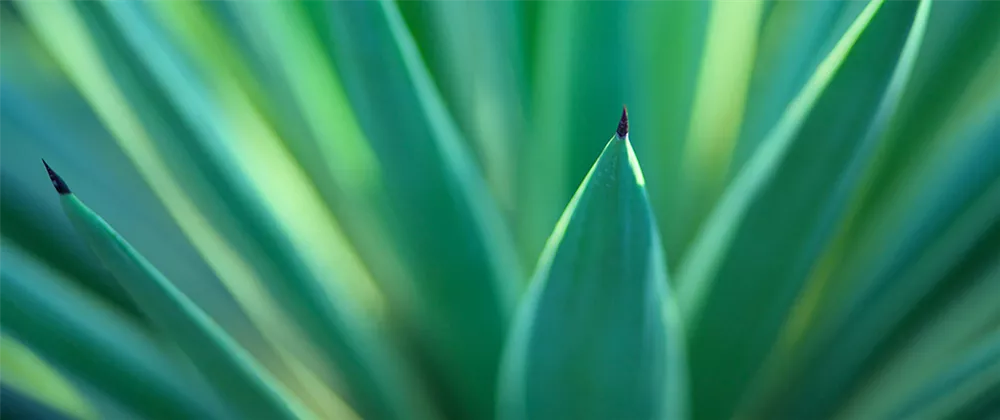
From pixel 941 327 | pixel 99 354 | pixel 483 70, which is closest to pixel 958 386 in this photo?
pixel 941 327

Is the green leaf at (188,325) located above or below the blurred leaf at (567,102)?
below

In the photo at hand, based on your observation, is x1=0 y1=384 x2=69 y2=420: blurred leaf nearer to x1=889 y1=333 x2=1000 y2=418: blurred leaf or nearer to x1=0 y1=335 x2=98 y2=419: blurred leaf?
x1=0 y1=335 x2=98 y2=419: blurred leaf

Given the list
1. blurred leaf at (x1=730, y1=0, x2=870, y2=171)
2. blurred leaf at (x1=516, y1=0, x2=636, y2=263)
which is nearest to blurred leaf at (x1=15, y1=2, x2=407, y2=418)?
blurred leaf at (x1=516, y1=0, x2=636, y2=263)

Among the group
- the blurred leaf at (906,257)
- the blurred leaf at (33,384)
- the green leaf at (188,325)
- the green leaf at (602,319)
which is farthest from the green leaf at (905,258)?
the blurred leaf at (33,384)

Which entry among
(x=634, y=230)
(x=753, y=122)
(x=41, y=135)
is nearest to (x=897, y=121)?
(x=753, y=122)

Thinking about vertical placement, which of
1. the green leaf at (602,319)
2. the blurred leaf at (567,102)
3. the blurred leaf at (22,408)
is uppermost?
the blurred leaf at (567,102)

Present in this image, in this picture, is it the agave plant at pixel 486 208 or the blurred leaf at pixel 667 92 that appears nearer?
the agave plant at pixel 486 208

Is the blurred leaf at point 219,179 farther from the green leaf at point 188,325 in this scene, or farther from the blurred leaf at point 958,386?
the blurred leaf at point 958,386

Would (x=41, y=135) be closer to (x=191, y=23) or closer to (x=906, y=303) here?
(x=191, y=23)
